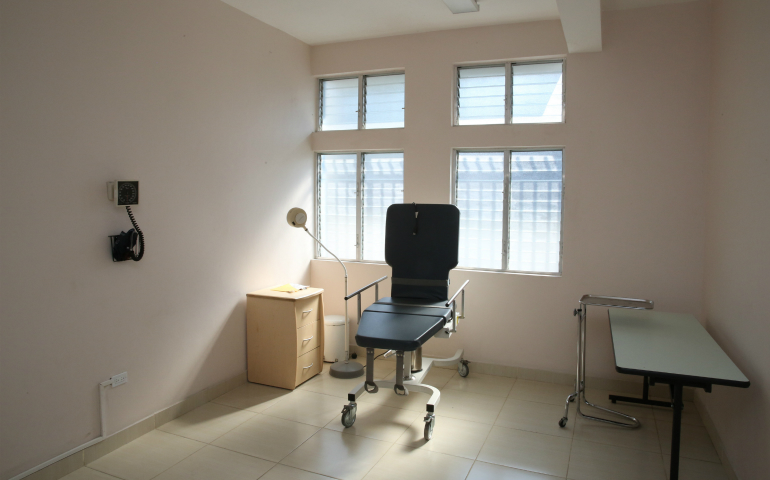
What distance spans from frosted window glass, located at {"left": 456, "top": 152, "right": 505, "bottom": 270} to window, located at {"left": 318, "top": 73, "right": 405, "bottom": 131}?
776mm

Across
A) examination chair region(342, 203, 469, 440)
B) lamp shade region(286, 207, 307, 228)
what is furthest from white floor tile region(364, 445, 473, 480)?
lamp shade region(286, 207, 307, 228)

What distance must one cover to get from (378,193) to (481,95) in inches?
50.1

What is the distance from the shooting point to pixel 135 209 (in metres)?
3.12

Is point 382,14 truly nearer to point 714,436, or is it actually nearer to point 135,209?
point 135,209

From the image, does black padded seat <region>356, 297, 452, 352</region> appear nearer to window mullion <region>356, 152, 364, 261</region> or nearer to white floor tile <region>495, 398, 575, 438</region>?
white floor tile <region>495, 398, 575, 438</region>

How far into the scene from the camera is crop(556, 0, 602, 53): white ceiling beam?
304cm

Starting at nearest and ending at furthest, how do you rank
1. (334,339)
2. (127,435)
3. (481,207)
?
(127,435), (481,207), (334,339)

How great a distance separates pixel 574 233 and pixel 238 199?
267 centimetres

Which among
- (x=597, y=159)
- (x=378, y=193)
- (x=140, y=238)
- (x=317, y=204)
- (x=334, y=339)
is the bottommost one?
A: (x=334, y=339)

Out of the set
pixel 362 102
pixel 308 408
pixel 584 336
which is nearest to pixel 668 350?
pixel 584 336

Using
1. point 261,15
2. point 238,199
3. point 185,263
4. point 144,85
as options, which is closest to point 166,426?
point 185,263

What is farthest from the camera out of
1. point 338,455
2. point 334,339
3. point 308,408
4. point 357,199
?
point 357,199

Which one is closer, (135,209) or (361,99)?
(135,209)

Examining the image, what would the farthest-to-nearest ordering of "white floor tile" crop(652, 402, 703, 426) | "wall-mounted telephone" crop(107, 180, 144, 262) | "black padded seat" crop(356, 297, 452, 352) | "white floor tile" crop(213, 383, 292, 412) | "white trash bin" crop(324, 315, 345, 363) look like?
"white trash bin" crop(324, 315, 345, 363)
"white floor tile" crop(213, 383, 292, 412)
"white floor tile" crop(652, 402, 703, 426)
"black padded seat" crop(356, 297, 452, 352)
"wall-mounted telephone" crop(107, 180, 144, 262)
